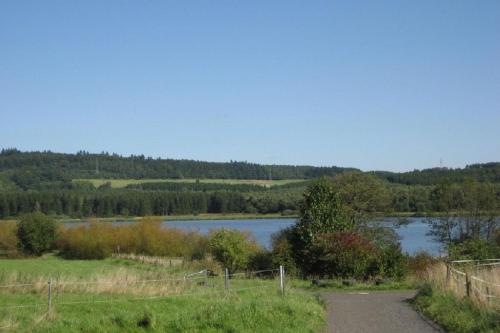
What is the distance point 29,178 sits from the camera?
181 meters

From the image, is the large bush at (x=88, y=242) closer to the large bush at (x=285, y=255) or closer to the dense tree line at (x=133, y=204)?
the large bush at (x=285, y=255)

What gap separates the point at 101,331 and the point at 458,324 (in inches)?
338

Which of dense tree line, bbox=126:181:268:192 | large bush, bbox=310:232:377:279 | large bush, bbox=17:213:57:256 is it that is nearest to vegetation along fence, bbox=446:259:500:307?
large bush, bbox=310:232:377:279

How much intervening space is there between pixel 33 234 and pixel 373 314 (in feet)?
198

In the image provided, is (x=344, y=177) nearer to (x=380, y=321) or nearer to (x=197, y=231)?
(x=197, y=231)

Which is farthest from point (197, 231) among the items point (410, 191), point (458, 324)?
point (458, 324)

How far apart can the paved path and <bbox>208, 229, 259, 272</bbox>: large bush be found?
12.3 metres

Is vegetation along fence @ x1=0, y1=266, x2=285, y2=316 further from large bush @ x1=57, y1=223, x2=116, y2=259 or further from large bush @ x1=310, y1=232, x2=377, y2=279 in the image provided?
large bush @ x1=57, y1=223, x2=116, y2=259

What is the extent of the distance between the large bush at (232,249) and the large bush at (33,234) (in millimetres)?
40099

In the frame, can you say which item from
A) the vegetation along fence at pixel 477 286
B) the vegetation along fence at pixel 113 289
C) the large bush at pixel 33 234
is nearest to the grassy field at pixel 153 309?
the vegetation along fence at pixel 113 289

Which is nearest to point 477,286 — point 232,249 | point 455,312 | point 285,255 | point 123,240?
point 455,312

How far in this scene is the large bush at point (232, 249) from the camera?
37.8 meters

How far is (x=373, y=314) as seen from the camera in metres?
19.8

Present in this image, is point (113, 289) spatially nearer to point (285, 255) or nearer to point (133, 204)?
point (285, 255)
